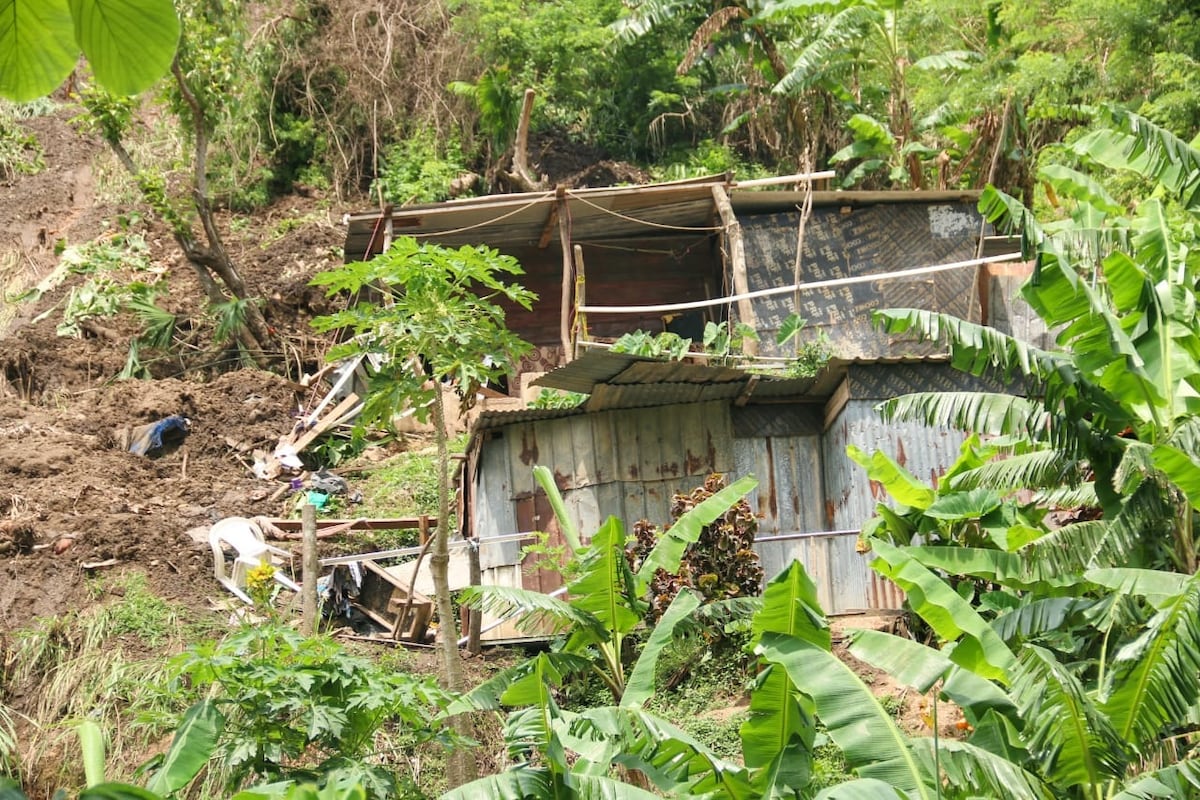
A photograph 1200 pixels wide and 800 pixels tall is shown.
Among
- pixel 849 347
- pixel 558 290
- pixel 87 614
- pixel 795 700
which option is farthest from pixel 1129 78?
pixel 87 614

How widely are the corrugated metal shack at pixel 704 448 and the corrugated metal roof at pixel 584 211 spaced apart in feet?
9.13

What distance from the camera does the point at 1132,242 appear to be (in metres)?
8.24

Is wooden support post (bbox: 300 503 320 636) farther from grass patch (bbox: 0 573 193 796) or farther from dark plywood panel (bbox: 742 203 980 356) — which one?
dark plywood panel (bbox: 742 203 980 356)

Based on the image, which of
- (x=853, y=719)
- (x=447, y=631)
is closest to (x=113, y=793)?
(x=853, y=719)

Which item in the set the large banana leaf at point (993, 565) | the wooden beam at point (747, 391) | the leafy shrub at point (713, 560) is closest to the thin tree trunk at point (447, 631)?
the leafy shrub at point (713, 560)

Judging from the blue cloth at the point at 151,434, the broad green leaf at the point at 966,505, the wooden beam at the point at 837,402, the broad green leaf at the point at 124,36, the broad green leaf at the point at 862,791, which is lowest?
the broad green leaf at the point at 862,791

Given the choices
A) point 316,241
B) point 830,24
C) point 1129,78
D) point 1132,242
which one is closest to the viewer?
point 1132,242

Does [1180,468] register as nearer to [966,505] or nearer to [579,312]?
[966,505]

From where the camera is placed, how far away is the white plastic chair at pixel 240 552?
12.6 metres

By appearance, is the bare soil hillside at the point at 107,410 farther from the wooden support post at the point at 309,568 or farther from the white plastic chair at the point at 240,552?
the wooden support post at the point at 309,568

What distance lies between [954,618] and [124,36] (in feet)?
17.0

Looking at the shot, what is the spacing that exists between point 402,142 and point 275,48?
285 cm

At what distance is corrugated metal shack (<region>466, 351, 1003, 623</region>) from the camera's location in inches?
453

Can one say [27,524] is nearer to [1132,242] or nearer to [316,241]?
[316,241]
